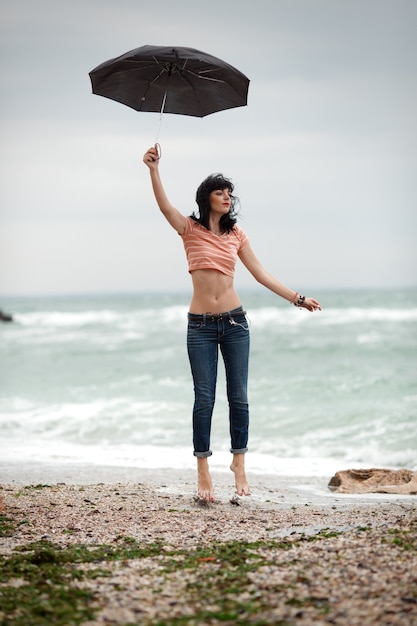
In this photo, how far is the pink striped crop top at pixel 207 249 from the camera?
17.7ft

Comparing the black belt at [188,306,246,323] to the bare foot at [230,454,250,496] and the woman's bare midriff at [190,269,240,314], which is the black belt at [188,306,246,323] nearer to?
the woman's bare midriff at [190,269,240,314]

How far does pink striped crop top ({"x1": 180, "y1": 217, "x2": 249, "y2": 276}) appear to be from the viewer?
17.7 ft

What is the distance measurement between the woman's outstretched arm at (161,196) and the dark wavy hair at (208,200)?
16 cm

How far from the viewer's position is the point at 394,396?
13.0 metres

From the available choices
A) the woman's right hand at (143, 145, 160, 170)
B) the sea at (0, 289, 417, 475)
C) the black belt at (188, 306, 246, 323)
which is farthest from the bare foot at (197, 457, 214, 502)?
the sea at (0, 289, 417, 475)

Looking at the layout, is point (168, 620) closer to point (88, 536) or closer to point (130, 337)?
point (88, 536)

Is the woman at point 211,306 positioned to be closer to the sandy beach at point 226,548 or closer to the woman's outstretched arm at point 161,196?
the woman's outstretched arm at point 161,196

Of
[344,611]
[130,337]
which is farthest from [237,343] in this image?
[130,337]

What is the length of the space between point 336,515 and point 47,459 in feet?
13.8

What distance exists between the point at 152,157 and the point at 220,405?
7605mm

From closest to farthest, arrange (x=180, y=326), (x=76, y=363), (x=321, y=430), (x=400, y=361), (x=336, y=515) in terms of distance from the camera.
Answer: (x=336, y=515) → (x=321, y=430) → (x=400, y=361) → (x=76, y=363) → (x=180, y=326)

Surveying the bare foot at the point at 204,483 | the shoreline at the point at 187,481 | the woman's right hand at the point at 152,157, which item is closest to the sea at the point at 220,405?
the shoreline at the point at 187,481

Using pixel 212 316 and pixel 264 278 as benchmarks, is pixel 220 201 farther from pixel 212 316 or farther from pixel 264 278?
pixel 212 316

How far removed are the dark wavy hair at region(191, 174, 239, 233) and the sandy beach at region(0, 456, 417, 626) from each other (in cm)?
207
